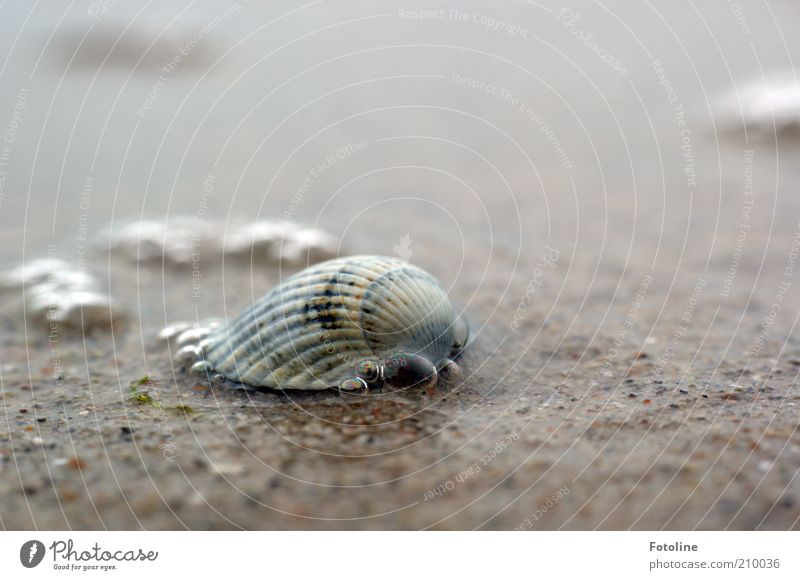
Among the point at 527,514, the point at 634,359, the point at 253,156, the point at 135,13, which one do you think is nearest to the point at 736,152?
the point at 634,359

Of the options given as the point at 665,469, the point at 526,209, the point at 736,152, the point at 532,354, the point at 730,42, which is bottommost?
the point at 665,469

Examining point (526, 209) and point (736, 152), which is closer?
point (526, 209)

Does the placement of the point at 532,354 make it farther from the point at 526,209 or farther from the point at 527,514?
the point at 526,209

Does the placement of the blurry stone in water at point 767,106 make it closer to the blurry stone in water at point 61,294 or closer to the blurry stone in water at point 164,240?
the blurry stone in water at point 164,240

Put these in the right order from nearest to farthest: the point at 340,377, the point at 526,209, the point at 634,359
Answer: the point at 340,377, the point at 634,359, the point at 526,209

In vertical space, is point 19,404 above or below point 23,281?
below
